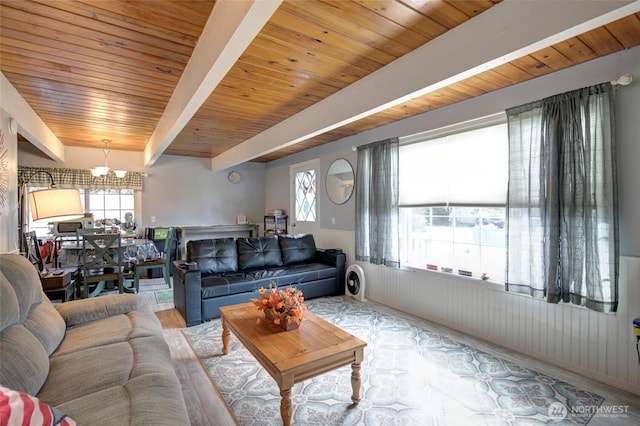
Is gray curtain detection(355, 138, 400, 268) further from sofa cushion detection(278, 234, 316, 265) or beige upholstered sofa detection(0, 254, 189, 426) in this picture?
beige upholstered sofa detection(0, 254, 189, 426)

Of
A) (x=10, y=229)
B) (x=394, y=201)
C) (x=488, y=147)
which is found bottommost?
(x=10, y=229)

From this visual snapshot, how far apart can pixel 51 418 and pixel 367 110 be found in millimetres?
2564

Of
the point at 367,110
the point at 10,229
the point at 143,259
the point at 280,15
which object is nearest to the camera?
the point at 280,15

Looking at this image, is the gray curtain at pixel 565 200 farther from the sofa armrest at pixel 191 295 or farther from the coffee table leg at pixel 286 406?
the sofa armrest at pixel 191 295

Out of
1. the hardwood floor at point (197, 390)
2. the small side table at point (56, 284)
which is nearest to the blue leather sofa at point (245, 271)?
the hardwood floor at point (197, 390)

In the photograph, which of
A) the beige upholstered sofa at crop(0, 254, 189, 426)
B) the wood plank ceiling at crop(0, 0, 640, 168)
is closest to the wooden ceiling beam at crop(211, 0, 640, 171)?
the wood plank ceiling at crop(0, 0, 640, 168)

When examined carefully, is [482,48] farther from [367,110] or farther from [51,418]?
[51,418]

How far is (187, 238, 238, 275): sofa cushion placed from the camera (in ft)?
12.4

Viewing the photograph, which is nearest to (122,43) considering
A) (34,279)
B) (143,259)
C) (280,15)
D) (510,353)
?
(280,15)

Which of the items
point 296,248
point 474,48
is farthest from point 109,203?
point 474,48

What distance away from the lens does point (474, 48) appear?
1808 mm

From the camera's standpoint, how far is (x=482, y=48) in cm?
177

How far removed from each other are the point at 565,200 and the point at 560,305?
85cm

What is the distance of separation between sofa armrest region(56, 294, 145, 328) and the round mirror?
3.08 m
